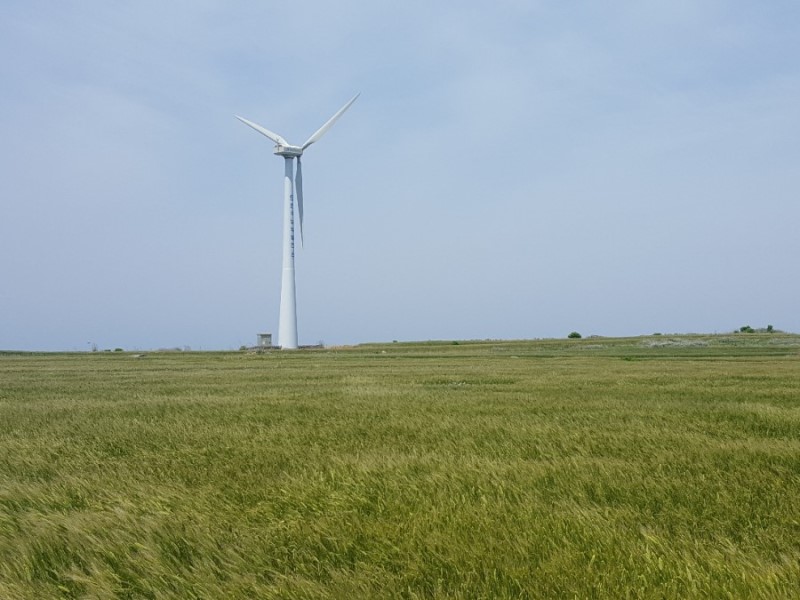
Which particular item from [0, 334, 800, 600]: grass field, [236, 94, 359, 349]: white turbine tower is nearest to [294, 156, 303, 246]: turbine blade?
[236, 94, 359, 349]: white turbine tower

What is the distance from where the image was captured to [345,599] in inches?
220

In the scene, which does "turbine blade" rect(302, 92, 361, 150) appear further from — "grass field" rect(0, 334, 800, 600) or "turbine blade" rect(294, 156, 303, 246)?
"grass field" rect(0, 334, 800, 600)

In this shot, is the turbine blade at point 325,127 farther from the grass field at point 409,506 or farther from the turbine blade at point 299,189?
the grass field at point 409,506

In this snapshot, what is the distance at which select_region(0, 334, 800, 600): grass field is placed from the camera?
5934 mm

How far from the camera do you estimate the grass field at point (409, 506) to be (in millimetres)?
5934

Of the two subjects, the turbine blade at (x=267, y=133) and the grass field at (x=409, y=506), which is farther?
the turbine blade at (x=267, y=133)

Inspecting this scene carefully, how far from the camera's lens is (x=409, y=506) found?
26.3ft

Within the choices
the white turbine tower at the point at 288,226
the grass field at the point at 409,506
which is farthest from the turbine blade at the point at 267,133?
the grass field at the point at 409,506

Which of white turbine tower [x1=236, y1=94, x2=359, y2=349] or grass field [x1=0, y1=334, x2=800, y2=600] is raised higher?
white turbine tower [x1=236, y1=94, x2=359, y2=349]

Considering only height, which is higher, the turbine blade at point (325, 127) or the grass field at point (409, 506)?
the turbine blade at point (325, 127)

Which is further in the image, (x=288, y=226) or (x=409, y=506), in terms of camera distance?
(x=288, y=226)

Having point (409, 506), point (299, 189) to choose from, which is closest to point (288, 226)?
point (299, 189)

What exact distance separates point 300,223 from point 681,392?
69.9 meters

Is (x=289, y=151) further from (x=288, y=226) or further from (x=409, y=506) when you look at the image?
(x=409, y=506)
